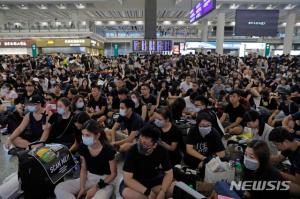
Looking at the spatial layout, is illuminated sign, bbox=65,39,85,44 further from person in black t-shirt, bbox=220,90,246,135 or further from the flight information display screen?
person in black t-shirt, bbox=220,90,246,135

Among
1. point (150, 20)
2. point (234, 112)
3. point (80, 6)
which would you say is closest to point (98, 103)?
point (234, 112)

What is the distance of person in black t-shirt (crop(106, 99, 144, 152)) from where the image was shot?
16.1 feet

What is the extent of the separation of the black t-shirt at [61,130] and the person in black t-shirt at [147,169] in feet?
5.86

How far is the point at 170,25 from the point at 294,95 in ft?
94.4

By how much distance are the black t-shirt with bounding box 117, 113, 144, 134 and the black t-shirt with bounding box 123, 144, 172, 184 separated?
5.04 ft

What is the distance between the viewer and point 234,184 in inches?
126

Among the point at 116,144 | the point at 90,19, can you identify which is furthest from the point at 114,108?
the point at 90,19

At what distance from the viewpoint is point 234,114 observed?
6.09m

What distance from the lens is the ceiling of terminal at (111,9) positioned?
1981 cm

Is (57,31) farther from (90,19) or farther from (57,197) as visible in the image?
(57,197)

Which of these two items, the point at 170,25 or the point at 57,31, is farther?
the point at 170,25

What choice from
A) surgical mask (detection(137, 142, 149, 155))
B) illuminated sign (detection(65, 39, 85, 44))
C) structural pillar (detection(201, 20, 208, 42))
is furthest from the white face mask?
structural pillar (detection(201, 20, 208, 42))

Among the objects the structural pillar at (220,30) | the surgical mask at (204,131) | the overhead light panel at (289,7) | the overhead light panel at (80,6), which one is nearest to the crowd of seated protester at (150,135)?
the surgical mask at (204,131)

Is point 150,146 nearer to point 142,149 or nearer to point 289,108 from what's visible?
point 142,149
